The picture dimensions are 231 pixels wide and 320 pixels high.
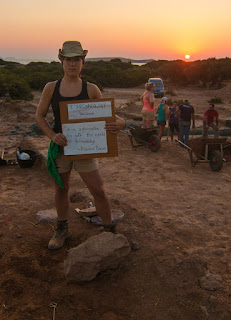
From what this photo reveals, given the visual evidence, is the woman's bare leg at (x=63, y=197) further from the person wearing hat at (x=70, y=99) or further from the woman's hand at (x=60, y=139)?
the woman's hand at (x=60, y=139)

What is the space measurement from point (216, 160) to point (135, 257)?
4789 millimetres

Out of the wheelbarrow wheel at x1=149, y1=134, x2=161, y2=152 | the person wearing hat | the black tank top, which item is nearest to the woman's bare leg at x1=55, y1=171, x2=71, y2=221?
the person wearing hat

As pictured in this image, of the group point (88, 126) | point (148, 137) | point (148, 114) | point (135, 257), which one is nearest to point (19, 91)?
point (148, 114)

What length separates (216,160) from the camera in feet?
23.4

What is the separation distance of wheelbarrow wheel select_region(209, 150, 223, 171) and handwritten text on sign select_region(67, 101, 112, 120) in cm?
499

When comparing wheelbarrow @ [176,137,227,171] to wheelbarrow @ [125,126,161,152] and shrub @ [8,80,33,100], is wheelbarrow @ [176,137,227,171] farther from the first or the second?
shrub @ [8,80,33,100]

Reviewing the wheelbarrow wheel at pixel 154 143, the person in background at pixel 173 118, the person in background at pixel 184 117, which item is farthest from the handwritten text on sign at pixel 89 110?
the person in background at pixel 173 118

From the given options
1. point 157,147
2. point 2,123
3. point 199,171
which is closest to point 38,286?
point 199,171

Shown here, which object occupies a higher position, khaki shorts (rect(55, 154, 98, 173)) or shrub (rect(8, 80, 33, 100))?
shrub (rect(8, 80, 33, 100))

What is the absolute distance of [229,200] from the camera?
17.4 ft

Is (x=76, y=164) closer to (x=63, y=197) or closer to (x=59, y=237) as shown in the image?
(x=63, y=197)

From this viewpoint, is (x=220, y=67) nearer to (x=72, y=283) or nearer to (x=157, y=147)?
(x=157, y=147)

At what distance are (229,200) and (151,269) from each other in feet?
9.96

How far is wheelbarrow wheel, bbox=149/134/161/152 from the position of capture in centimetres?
862
